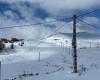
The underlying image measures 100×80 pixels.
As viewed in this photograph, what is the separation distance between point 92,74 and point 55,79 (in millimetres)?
2411

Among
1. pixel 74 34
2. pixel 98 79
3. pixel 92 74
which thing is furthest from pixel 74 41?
pixel 98 79

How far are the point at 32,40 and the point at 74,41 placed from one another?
572ft

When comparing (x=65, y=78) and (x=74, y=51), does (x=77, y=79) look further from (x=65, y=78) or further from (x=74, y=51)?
(x=74, y=51)

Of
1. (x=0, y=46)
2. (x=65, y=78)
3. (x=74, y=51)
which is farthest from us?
(x=0, y=46)

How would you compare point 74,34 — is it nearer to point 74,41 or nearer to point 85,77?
point 74,41

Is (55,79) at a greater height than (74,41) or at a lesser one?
lesser

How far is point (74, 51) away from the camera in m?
24.2

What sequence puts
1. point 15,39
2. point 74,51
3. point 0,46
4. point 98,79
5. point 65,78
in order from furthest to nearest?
point 15,39
point 0,46
point 74,51
point 65,78
point 98,79

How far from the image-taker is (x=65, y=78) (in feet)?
61.9

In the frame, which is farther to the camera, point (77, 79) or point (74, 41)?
point (74, 41)

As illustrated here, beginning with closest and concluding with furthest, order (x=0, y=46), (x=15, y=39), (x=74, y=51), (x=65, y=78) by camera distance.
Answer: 1. (x=65, y=78)
2. (x=74, y=51)
3. (x=0, y=46)
4. (x=15, y=39)

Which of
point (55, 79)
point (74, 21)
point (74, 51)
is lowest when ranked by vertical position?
point (55, 79)

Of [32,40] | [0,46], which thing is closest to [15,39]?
[32,40]

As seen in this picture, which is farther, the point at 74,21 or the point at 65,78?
the point at 74,21
